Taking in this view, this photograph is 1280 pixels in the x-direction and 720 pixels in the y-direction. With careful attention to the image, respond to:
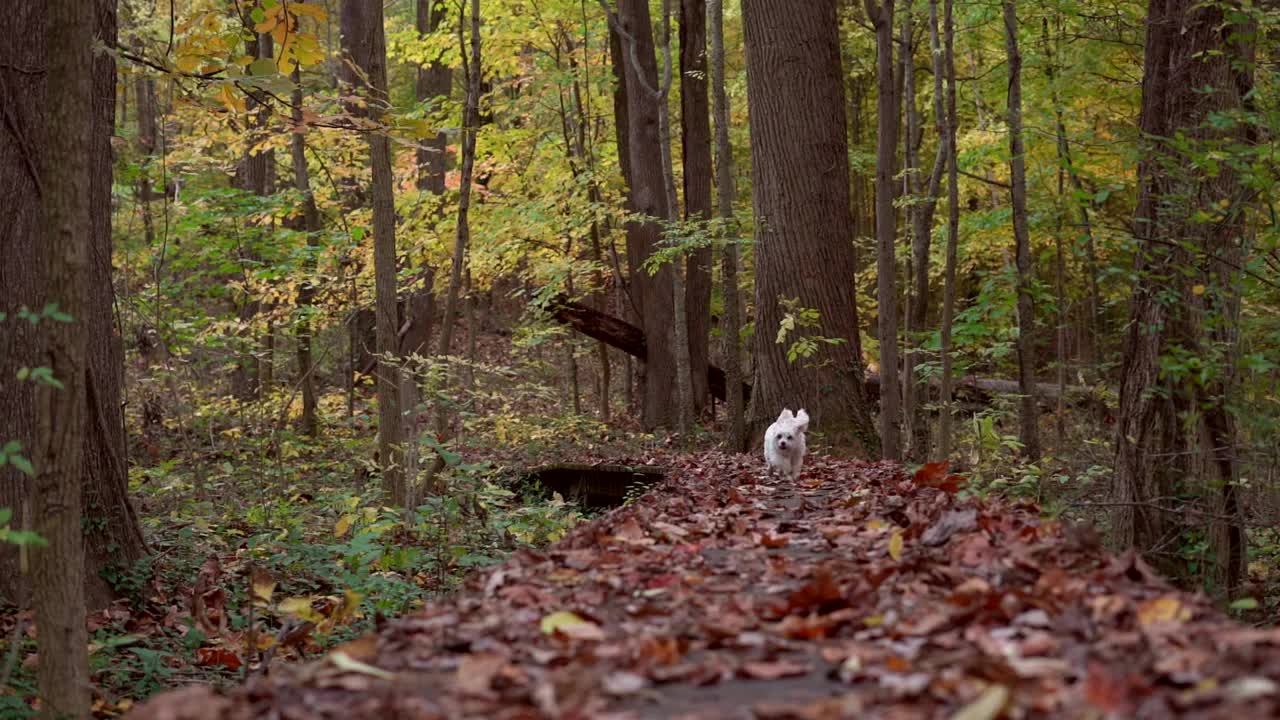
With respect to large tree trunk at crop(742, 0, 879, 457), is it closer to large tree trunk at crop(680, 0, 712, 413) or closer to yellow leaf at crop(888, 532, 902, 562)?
large tree trunk at crop(680, 0, 712, 413)

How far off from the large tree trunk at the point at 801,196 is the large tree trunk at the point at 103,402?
686 centimetres

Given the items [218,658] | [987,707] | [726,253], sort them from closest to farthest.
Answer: [987,707]
[218,658]
[726,253]

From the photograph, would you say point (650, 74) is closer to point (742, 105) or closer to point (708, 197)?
point (708, 197)

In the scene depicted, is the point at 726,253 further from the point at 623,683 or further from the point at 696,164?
the point at 623,683

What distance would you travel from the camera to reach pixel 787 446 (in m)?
8.79

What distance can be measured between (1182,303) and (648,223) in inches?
476

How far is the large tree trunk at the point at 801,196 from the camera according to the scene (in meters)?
12.2

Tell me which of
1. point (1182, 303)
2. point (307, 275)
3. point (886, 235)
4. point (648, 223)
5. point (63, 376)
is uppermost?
point (648, 223)

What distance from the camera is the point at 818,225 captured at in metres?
12.3

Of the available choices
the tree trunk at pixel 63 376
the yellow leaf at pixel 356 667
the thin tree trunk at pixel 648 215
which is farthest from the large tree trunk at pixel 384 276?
the yellow leaf at pixel 356 667

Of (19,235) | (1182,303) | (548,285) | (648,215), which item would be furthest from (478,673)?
(548,285)

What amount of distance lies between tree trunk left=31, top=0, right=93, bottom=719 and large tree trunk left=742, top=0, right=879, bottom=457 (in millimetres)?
8454

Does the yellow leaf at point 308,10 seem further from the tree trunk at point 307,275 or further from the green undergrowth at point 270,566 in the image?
the tree trunk at point 307,275

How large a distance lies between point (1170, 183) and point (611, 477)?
7.76 meters
